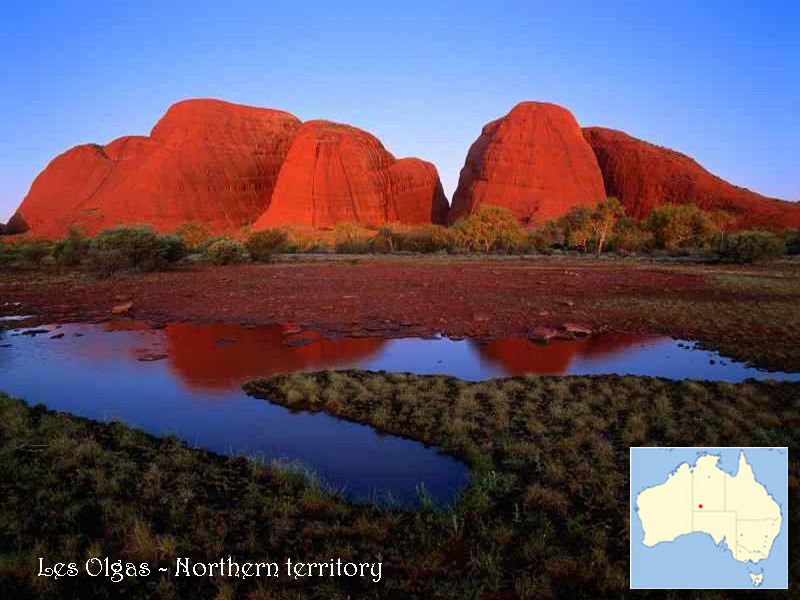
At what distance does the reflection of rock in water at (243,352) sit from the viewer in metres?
10.4

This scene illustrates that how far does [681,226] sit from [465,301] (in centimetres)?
3531

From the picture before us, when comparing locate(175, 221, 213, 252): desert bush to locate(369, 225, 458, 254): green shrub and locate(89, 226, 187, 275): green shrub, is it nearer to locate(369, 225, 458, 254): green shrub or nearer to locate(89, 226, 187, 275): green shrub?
locate(89, 226, 187, 275): green shrub

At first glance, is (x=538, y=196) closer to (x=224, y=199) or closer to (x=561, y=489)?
(x=224, y=199)

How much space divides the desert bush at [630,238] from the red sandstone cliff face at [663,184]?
27.9 m

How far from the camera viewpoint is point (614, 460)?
5.82 meters

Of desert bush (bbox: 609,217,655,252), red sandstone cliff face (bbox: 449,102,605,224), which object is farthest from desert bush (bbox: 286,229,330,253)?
desert bush (bbox: 609,217,655,252)

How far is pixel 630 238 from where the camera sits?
47.2 m

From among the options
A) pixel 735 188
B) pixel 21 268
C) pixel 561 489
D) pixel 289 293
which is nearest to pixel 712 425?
pixel 561 489

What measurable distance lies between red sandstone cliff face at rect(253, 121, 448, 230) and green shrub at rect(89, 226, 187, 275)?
4418 cm

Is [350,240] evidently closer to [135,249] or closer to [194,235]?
[194,235]

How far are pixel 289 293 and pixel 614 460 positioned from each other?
1782cm

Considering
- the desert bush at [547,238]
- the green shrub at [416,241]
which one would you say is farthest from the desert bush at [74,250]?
the desert bush at [547,238]

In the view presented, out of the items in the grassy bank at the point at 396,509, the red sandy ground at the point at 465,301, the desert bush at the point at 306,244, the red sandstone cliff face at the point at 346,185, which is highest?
the red sandstone cliff face at the point at 346,185

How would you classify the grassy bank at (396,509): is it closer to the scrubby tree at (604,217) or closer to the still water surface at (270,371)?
the still water surface at (270,371)
